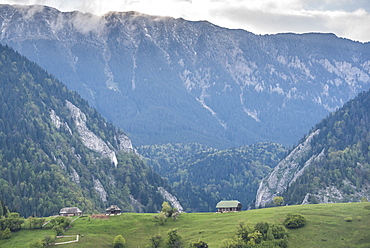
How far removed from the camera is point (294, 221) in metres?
188

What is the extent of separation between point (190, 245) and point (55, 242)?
1604 inches

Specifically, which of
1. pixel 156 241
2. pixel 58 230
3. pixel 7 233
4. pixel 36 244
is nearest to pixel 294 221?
pixel 156 241

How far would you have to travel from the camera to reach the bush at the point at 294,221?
616ft

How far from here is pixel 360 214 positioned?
197 m

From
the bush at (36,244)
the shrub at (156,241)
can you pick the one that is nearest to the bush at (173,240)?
the shrub at (156,241)

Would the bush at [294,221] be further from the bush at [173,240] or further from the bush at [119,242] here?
the bush at [119,242]

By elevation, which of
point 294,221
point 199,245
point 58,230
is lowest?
point 58,230

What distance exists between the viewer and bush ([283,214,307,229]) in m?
188

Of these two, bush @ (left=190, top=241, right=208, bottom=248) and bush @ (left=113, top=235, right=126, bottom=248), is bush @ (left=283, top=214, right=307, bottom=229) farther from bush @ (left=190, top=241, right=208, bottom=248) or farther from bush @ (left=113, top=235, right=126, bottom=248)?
bush @ (left=113, top=235, right=126, bottom=248)

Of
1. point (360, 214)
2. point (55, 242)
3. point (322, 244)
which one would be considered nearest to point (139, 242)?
point (55, 242)

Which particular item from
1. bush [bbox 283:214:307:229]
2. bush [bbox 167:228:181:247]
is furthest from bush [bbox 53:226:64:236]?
bush [bbox 283:214:307:229]

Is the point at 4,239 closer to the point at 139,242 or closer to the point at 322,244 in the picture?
the point at 139,242

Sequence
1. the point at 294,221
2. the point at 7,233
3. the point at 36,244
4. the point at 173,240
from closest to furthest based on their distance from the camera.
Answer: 1. the point at 36,244
2. the point at 173,240
3. the point at 294,221
4. the point at 7,233

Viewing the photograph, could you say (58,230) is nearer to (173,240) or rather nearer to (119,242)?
(119,242)
